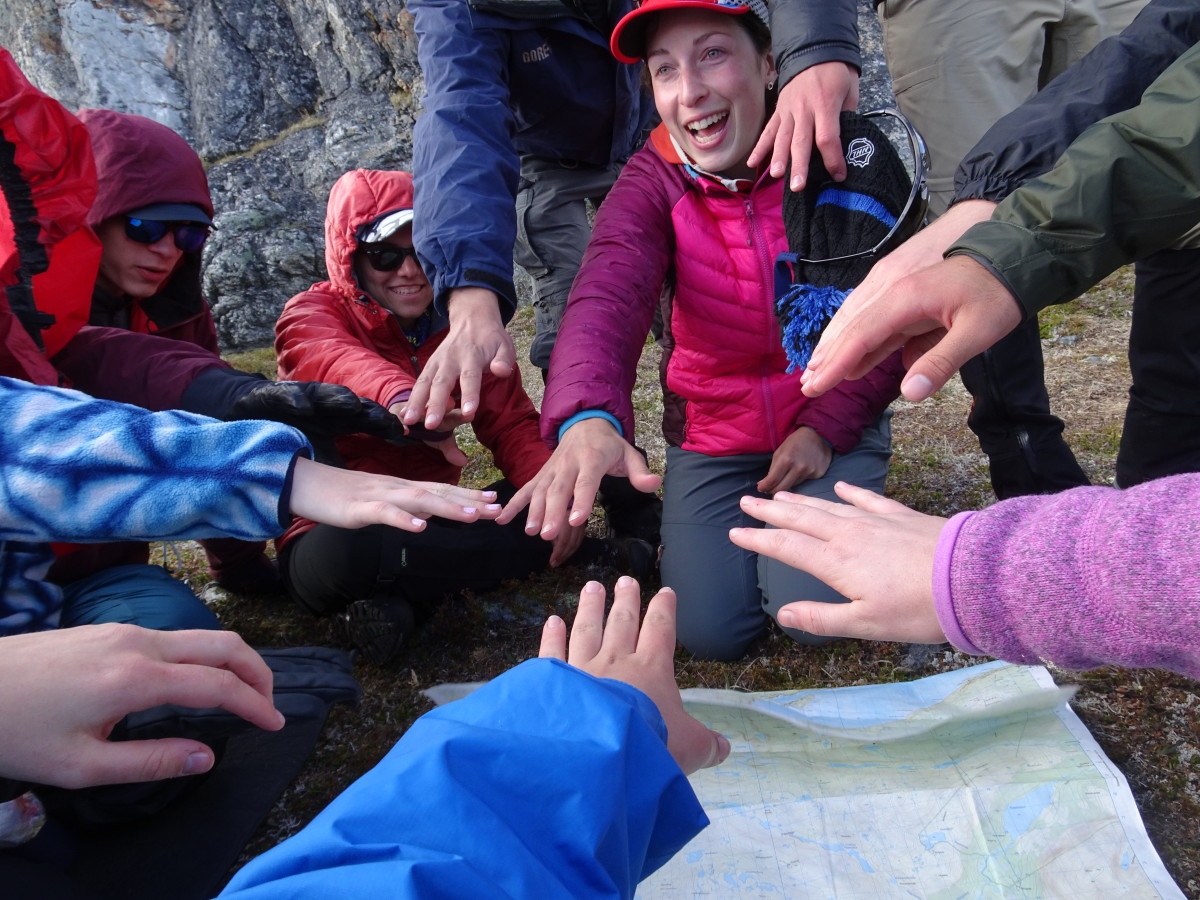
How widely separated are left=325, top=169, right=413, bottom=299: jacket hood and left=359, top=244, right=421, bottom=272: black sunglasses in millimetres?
78

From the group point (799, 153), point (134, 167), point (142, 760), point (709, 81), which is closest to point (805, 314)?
point (799, 153)

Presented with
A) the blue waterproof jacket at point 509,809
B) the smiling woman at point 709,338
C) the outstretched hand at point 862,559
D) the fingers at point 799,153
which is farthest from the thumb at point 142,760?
the fingers at point 799,153

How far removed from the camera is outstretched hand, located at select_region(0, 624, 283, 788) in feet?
4.36

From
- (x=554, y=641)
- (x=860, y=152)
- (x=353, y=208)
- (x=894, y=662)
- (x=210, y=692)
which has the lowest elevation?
(x=894, y=662)

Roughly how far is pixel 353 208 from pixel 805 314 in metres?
2.12

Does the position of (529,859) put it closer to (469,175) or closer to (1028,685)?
(1028,685)

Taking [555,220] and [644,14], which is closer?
[644,14]

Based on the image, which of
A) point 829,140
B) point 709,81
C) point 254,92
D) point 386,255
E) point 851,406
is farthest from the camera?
point 254,92

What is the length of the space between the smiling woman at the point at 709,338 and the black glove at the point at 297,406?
0.59 metres

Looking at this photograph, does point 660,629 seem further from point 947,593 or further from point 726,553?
point 726,553

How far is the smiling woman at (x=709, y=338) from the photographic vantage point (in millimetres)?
2734

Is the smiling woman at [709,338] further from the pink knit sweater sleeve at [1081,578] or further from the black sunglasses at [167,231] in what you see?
the black sunglasses at [167,231]

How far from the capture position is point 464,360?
8.28 ft

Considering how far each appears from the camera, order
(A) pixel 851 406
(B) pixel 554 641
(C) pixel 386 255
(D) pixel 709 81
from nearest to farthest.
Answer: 1. (B) pixel 554 641
2. (D) pixel 709 81
3. (A) pixel 851 406
4. (C) pixel 386 255
